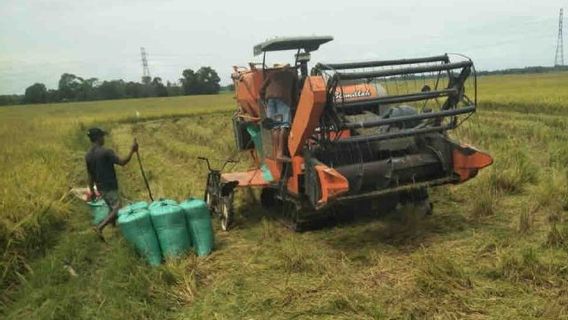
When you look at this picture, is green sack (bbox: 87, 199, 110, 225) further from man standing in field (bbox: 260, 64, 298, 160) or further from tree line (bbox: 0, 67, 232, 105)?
tree line (bbox: 0, 67, 232, 105)

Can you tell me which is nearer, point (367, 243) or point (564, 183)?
point (367, 243)

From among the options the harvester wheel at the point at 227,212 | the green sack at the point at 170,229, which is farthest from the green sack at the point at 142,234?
the harvester wheel at the point at 227,212

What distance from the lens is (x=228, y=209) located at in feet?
24.7

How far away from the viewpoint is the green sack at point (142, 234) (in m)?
5.98

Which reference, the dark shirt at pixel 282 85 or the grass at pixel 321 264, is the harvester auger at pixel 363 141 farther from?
the grass at pixel 321 264

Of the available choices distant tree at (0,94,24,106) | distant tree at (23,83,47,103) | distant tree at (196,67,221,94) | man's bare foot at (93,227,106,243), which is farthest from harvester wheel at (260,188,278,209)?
distant tree at (23,83,47,103)

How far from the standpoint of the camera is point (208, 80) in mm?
74750

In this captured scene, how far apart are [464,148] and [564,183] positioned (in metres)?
1.84

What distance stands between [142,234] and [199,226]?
64cm

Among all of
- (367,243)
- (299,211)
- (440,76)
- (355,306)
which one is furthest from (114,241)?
(440,76)

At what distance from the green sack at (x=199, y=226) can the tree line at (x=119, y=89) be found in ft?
227

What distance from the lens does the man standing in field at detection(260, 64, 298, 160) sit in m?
7.29

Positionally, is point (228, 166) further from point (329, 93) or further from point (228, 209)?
point (329, 93)

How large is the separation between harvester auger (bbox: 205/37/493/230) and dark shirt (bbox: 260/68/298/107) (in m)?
0.12
